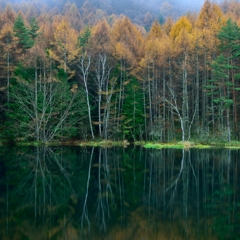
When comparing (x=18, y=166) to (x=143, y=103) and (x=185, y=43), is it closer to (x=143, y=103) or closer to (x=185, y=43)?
(x=143, y=103)

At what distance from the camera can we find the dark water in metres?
6.33

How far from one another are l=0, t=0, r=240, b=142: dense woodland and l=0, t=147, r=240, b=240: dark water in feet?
53.9

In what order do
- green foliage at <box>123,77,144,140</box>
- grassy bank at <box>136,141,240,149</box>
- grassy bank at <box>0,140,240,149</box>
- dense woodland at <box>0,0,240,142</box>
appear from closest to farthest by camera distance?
grassy bank at <box>136,141,240,149</box>, grassy bank at <box>0,140,240,149</box>, dense woodland at <box>0,0,240,142</box>, green foliage at <box>123,77,144,140</box>

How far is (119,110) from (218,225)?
26.6 meters

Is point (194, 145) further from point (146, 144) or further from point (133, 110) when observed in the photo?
point (133, 110)

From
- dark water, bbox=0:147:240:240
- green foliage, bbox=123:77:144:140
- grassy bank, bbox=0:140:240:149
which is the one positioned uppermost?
green foliage, bbox=123:77:144:140

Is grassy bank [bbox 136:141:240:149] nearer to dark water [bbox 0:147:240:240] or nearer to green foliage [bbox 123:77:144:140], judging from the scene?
green foliage [bbox 123:77:144:140]

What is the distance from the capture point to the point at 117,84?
34094 millimetres

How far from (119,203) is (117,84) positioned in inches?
1037

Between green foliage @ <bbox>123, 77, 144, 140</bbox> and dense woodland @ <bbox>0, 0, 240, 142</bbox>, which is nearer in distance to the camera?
dense woodland @ <bbox>0, 0, 240, 142</bbox>

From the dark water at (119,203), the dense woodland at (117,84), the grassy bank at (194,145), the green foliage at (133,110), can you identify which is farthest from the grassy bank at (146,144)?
the dark water at (119,203)

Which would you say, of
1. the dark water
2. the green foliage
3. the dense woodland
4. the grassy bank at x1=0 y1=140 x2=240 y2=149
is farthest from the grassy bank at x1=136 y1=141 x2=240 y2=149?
the dark water

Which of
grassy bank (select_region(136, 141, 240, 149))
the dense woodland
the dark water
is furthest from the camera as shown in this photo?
the dense woodland

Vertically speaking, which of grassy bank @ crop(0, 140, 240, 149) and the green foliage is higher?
the green foliage
